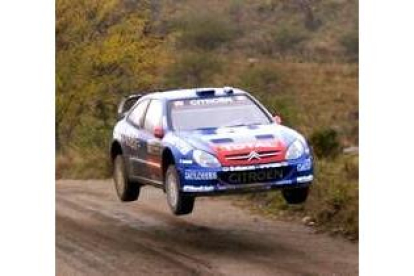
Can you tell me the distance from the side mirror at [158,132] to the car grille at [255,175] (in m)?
0.62

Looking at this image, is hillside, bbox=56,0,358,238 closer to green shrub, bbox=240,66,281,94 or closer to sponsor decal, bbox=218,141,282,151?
green shrub, bbox=240,66,281,94

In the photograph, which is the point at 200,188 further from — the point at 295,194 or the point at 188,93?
the point at 188,93

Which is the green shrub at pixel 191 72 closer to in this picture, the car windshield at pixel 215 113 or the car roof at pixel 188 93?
the car roof at pixel 188 93

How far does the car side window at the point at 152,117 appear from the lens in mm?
14078

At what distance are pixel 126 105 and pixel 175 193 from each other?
0.90 metres

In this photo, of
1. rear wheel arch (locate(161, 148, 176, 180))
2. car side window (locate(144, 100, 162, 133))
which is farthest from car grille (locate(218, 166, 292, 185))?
car side window (locate(144, 100, 162, 133))

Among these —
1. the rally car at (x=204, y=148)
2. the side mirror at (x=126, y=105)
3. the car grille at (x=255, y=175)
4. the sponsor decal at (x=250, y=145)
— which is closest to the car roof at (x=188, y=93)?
the rally car at (x=204, y=148)

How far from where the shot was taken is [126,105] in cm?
1430

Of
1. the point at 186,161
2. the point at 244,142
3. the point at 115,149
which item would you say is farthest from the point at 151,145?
the point at 244,142

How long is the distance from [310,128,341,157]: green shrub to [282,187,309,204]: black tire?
0.43 m

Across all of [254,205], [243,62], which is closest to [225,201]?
[254,205]

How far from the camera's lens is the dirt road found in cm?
1464
